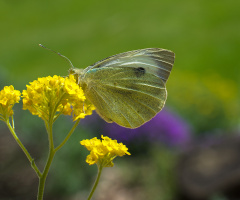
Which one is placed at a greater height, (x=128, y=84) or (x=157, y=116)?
(x=128, y=84)

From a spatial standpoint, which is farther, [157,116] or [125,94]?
[157,116]

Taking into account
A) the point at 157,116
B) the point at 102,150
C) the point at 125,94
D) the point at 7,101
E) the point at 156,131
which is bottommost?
the point at 156,131

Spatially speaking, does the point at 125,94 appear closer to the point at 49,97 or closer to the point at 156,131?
the point at 49,97

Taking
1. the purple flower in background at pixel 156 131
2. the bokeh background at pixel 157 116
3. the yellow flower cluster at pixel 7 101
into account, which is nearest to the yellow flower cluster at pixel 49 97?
the yellow flower cluster at pixel 7 101

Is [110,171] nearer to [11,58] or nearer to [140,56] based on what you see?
[140,56]

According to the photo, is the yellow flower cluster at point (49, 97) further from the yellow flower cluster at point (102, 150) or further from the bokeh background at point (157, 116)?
the bokeh background at point (157, 116)

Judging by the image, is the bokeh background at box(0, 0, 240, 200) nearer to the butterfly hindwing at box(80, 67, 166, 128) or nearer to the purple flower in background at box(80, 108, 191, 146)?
the purple flower in background at box(80, 108, 191, 146)

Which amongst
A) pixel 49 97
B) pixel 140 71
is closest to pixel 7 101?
pixel 49 97

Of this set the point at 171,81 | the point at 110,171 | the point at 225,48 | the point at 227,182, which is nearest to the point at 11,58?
the point at 171,81
